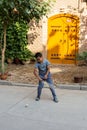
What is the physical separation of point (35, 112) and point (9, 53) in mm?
7747

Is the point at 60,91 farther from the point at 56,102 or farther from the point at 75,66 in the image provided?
the point at 75,66

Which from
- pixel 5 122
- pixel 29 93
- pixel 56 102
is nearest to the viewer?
pixel 5 122

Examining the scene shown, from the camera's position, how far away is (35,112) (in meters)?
7.84

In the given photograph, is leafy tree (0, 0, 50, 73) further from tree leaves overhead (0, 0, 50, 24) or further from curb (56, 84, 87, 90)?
curb (56, 84, 87, 90)

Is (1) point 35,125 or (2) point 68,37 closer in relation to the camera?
(1) point 35,125

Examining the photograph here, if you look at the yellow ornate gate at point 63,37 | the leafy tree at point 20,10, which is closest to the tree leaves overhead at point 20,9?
the leafy tree at point 20,10

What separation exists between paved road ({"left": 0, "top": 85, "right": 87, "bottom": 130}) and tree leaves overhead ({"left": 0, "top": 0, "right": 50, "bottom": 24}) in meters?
2.99

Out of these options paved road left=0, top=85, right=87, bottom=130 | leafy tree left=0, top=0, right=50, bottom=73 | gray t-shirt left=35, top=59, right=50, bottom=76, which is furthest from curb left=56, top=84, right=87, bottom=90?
leafy tree left=0, top=0, right=50, bottom=73

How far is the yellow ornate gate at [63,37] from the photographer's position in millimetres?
14906

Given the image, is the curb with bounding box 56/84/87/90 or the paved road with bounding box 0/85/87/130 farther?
the curb with bounding box 56/84/87/90

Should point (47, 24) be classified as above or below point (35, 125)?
above

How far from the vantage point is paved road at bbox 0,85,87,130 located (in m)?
6.85

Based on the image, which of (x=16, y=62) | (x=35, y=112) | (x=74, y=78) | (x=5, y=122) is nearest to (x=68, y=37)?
(x=16, y=62)

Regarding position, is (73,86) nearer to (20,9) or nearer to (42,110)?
(42,110)
